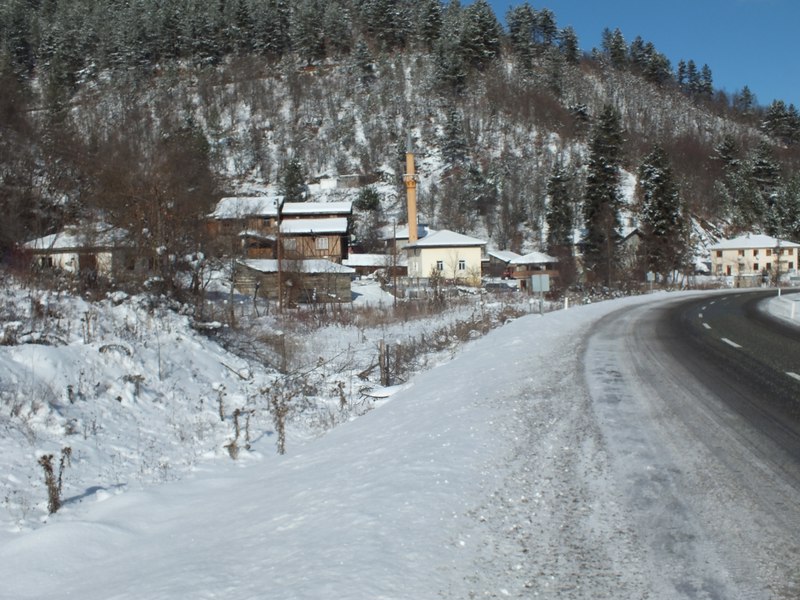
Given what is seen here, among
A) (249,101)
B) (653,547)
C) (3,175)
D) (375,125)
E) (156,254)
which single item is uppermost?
(249,101)

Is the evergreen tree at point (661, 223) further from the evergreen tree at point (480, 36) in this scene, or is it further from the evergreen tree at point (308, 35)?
the evergreen tree at point (308, 35)

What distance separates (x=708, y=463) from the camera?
5949mm

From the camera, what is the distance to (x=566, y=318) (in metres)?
25.7

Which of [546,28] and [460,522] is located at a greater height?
[546,28]

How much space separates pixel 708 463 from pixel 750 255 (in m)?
100

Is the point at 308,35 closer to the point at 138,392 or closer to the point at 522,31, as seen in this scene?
the point at 522,31

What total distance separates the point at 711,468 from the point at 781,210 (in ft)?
377

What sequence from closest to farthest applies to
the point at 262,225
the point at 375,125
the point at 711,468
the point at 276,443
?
the point at 711,468, the point at 276,443, the point at 262,225, the point at 375,125

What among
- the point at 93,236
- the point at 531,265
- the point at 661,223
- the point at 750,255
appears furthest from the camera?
the point at 750,255

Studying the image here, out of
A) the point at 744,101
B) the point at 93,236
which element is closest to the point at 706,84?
the point at 744,101

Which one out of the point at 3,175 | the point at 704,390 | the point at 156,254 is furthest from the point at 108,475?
the point at 3,175

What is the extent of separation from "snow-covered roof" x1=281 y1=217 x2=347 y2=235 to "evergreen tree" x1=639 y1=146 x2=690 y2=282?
3346cm

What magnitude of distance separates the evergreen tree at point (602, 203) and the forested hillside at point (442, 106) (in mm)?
221

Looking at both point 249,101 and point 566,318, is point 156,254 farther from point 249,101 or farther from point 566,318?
point 249,101
